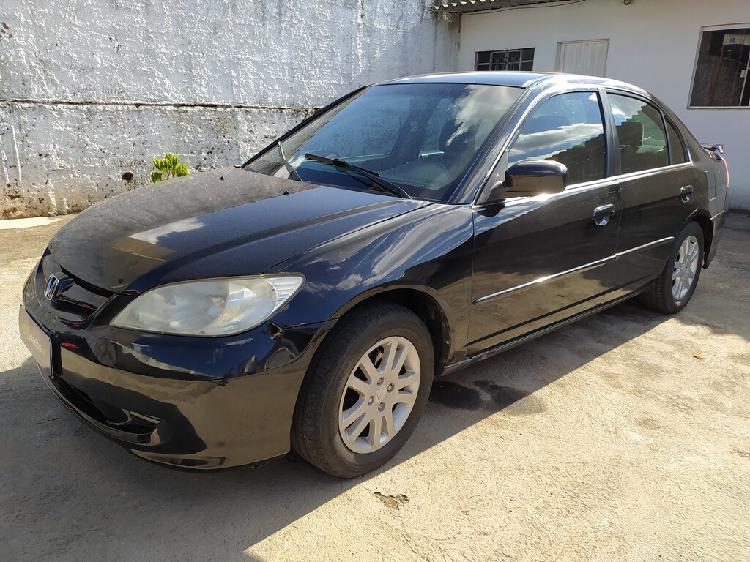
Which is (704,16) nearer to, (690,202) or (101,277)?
(690,202)

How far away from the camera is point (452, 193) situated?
8.50 ft

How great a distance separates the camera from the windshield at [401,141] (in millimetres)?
2725

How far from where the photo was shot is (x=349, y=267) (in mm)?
2127

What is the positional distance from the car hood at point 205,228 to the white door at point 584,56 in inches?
330

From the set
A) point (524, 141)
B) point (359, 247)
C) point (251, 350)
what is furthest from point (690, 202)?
point (251, 350)

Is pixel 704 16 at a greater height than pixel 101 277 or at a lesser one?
greater

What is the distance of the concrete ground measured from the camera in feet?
6.67

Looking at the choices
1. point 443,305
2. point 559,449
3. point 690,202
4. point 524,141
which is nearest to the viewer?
point 443,305

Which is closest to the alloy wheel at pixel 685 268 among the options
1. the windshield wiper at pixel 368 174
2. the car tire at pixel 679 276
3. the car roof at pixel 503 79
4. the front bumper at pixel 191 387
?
the car tire at pixel 679 276

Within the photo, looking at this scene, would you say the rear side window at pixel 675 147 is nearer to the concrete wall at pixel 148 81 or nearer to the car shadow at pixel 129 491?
the car shadow at pixel 129 491

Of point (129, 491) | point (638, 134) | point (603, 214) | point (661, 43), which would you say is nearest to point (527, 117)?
point (603, 214)

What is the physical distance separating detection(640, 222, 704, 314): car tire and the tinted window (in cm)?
118

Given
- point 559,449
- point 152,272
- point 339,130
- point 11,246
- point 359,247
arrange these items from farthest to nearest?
point 11,246 < point 339,130 < point 559,449 < point 359,247 < point 152,272

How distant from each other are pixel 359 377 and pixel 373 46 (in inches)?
332
